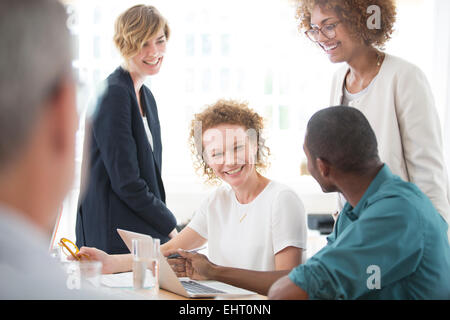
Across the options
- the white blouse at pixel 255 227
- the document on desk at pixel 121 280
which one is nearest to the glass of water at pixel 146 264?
the document on desk at pixel 121 280

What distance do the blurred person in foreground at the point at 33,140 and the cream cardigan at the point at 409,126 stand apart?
44.9 inches

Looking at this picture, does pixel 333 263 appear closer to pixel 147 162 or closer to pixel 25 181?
pixel 25 181

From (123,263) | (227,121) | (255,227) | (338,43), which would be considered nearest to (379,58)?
(338,43)

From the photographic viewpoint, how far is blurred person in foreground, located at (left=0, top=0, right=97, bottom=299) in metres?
0.47

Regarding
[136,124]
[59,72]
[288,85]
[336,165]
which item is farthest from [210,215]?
[288,85]

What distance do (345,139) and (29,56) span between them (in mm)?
745

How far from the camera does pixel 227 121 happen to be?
1743 millimetres

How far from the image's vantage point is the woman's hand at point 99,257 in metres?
1.49

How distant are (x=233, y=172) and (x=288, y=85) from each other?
1771mm

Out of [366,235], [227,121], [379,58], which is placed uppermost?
[379,58]

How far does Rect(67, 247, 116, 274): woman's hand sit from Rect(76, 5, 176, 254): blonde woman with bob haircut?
0.27 meters

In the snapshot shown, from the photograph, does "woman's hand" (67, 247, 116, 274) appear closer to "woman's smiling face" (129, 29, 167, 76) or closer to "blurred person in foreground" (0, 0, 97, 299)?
"woman's smiling face" (129, 29, 167, 76)

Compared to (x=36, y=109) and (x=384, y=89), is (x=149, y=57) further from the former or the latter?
(x=36, y=109)

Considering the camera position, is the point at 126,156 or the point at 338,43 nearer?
the point at 338,43
